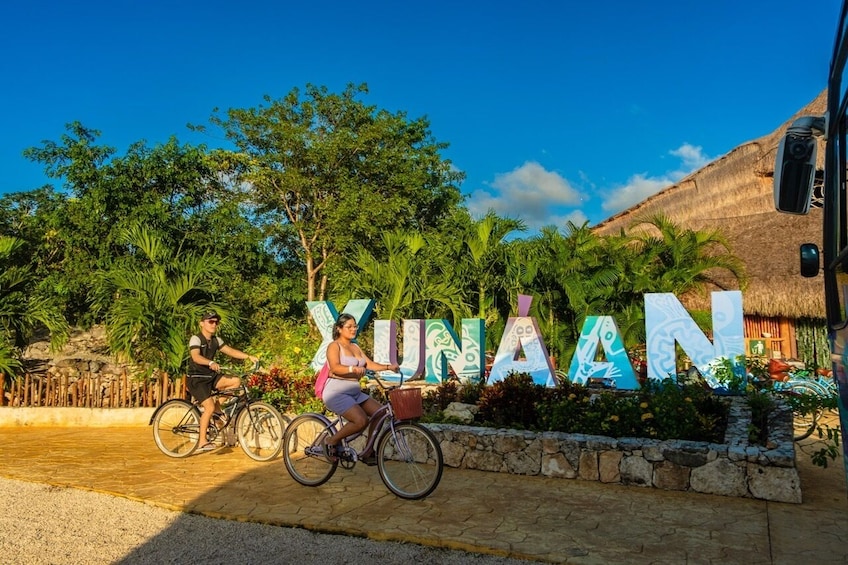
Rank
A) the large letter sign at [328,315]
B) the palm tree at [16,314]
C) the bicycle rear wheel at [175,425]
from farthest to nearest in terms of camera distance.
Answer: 1. the palm tree at [16,314]
2. the large letter sign at [328,315]
3. the bicycle rear wheel at [175,425]

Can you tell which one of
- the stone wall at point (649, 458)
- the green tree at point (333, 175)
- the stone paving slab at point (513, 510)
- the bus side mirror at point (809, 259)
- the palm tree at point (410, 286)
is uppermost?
the green tree at point (333, 175)

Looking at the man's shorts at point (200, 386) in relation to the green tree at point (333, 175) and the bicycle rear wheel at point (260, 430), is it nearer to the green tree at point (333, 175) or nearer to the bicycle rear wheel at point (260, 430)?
the bicycle rear wheel at point (260, 430)

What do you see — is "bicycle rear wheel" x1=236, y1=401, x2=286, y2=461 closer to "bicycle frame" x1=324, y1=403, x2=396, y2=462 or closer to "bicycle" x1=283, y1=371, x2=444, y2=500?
"bicycle" x1=283, y1=371, x2=444, y2=500

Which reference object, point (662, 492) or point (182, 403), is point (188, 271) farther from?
point (662, 492)

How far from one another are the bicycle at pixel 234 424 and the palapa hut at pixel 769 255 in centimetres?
1075

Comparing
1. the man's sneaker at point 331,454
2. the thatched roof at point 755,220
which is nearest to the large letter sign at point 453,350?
the man's sneaker at point 331,454

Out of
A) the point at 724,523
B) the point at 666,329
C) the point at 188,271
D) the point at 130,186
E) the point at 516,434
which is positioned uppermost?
the point at 130,186

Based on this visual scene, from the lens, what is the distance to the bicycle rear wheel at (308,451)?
20.3 ft

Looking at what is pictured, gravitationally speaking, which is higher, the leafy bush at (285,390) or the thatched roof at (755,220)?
the thatched roof at (755,220)

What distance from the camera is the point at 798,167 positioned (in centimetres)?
362

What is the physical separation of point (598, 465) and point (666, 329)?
3.93m

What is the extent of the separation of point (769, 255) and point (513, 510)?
14286mm

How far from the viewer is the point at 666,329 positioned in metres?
9.66

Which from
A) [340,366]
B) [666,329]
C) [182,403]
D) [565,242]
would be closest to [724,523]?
[340,366]
